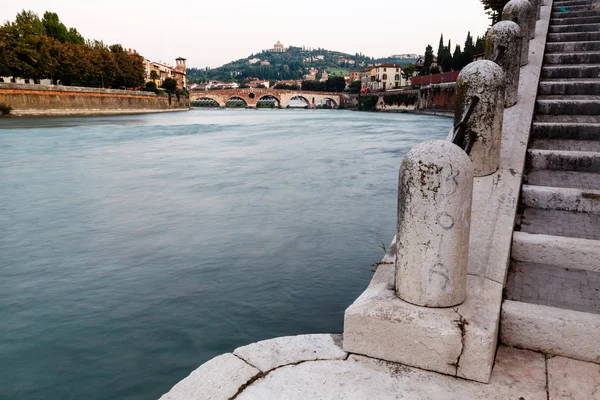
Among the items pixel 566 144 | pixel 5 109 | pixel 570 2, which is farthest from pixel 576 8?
pixel 5 109

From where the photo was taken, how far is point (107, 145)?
20281 mm

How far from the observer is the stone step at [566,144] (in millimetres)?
3648

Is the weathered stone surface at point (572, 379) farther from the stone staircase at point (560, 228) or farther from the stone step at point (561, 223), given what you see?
the stone step at point (561, 223)

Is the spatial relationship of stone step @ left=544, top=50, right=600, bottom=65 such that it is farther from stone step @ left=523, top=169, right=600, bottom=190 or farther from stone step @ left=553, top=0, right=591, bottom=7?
stone step @ left=553, top=0, right=591, bottom=7

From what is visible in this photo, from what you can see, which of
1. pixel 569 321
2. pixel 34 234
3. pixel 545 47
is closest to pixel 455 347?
pixel 569 321

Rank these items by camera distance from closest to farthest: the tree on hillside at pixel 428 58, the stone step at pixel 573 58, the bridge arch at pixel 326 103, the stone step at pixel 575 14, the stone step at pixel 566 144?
1. the stone step at pixel 566 144
2. the stone step at pixel 573 58
3. the stone step at pixel 575 14
4. the tree on hillside at pixel 428 58
5. the bridge arch at pixel 326 103

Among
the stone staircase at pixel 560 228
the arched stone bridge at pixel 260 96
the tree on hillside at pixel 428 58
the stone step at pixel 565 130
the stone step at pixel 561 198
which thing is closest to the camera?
the stone staircase at pixel 560 228

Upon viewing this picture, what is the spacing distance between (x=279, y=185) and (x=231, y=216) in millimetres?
3218

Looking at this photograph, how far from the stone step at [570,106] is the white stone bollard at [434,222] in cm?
298

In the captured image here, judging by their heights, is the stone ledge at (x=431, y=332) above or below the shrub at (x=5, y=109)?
above

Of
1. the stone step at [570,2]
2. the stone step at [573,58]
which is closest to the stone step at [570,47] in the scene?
the stone step at [573,58]

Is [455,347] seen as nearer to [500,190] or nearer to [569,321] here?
[569,321]

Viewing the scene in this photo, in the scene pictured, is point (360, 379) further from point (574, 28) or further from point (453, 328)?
point (574, 28)

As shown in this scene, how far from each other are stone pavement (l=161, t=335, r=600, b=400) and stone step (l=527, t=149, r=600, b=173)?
1952mm
